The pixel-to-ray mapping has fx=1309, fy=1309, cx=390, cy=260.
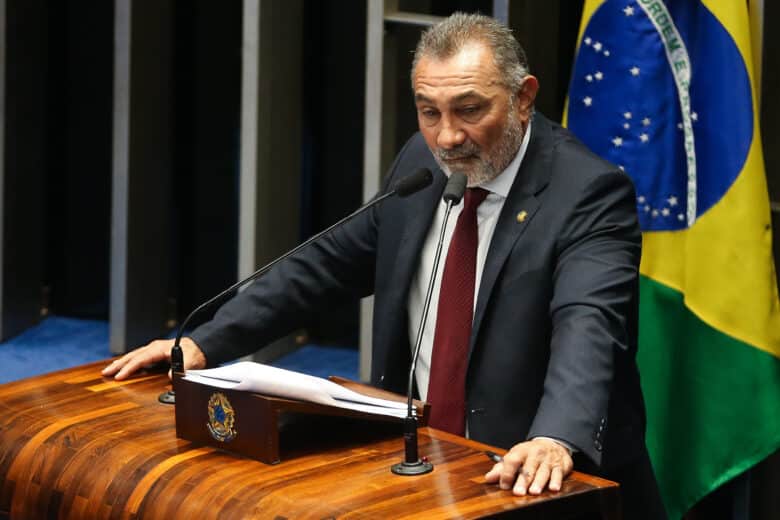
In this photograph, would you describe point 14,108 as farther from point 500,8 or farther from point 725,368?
point 725,368

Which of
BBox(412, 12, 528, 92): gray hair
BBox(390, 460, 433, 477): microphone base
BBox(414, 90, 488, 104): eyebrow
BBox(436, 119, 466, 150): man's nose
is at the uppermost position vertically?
BBox(412, 12, 528, 92): gray hair

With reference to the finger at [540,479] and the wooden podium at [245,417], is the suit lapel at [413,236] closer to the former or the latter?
the wooden podium at [245,417]

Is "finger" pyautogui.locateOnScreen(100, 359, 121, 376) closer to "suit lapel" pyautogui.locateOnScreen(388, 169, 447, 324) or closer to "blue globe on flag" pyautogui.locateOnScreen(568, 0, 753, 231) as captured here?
"suit lapel" pyautogui.locateOnScreen(388, 169, 447, 324)

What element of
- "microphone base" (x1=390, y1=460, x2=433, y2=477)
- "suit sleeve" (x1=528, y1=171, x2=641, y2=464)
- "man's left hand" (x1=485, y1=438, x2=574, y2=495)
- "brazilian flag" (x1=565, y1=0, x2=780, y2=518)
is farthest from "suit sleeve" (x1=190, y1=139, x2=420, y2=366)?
"brazilian flag" (x1=565, y1=0, x2=780, y2=518)

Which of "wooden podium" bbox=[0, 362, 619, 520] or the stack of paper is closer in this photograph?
"wooden podium" bbox=[0, 362, 619, 520]

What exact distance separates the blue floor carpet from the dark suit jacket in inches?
75.6

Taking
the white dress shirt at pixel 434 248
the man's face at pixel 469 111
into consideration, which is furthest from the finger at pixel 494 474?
the man's face at pixel 469 111

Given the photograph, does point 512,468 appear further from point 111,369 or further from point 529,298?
point 111,369

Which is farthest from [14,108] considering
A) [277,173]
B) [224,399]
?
→ [224,399]

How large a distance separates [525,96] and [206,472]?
96 cm

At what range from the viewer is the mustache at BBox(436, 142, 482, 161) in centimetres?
235

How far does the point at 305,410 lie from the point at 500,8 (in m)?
2.26

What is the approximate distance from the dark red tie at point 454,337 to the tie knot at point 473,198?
54mm

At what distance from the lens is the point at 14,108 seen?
16.4ft
